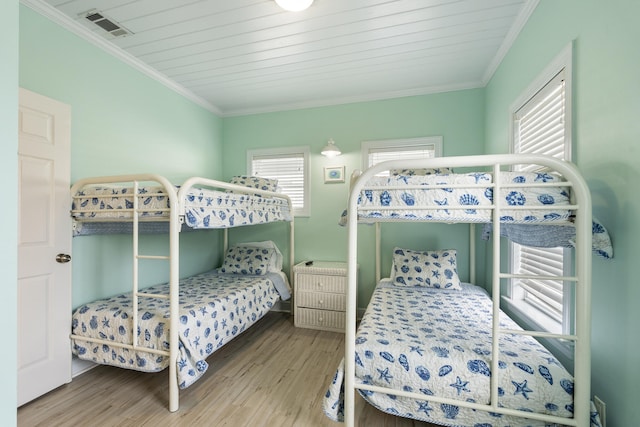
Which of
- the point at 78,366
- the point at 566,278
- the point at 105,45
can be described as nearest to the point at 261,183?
the point at 105,45

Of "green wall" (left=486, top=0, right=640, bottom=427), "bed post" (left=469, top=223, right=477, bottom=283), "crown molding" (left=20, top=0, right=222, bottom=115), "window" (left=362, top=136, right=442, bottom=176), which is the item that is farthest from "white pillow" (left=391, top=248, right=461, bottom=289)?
"crown molding" (left=20, top=0, right=222, bottom=115)

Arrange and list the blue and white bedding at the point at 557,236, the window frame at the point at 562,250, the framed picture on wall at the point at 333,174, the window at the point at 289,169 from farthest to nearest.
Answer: the window at the point at 289,169, the framed picture on wall at the point at 333,174, the window frame at the point at 562,250, the blue and white bedding at the point at 557,236

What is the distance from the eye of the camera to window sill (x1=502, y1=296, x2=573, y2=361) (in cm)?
157

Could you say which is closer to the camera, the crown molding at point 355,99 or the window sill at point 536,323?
the window sill at point 536,323

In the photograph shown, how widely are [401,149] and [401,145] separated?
0.16ft

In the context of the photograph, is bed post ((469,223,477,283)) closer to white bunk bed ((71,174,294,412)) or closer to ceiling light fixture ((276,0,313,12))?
white bunk bed ((71,174,294,412))

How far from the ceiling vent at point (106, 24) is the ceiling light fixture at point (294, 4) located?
1301mm

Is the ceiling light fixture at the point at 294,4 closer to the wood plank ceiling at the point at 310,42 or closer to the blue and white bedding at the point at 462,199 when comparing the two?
the wood plank ceiling at the point at 310,42

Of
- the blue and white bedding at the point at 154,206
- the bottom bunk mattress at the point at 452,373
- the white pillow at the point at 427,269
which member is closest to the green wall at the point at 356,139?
the white pillow at the point at 427,269

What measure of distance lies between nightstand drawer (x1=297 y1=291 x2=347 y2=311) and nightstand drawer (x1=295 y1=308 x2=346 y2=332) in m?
0.05

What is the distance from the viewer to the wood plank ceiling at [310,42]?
6.37 feet

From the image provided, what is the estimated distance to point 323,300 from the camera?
3117 millimetres

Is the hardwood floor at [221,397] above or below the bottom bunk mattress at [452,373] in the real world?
below

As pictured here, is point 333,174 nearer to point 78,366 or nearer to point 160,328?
point 160,328
